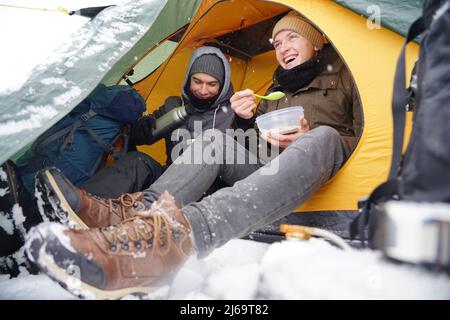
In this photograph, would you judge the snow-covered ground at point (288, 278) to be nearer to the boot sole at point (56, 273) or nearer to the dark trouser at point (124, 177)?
the boot sole at point (56, 273)

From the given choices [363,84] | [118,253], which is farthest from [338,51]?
[118,253]

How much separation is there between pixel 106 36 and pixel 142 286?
2.69 feet

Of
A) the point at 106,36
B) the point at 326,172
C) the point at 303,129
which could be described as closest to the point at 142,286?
the point at 326,172

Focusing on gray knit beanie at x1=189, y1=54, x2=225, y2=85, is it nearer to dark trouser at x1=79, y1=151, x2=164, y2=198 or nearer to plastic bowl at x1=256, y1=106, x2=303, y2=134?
dark trouser at x1=79, y1=151, x2=164, y2=198

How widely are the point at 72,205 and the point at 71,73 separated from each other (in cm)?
42

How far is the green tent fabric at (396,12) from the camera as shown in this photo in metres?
1.10

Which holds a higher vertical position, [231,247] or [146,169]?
[146,169]

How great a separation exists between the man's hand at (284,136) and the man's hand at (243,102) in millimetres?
165

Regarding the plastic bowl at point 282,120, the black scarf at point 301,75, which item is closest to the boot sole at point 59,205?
the plastic bowl at point 282,120

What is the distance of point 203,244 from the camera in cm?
85

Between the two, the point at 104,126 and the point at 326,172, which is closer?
the point at 326,172

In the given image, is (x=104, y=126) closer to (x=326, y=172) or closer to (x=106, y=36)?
(x=106, y=36)

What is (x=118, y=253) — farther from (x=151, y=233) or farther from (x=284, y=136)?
(x=284, y=136)
